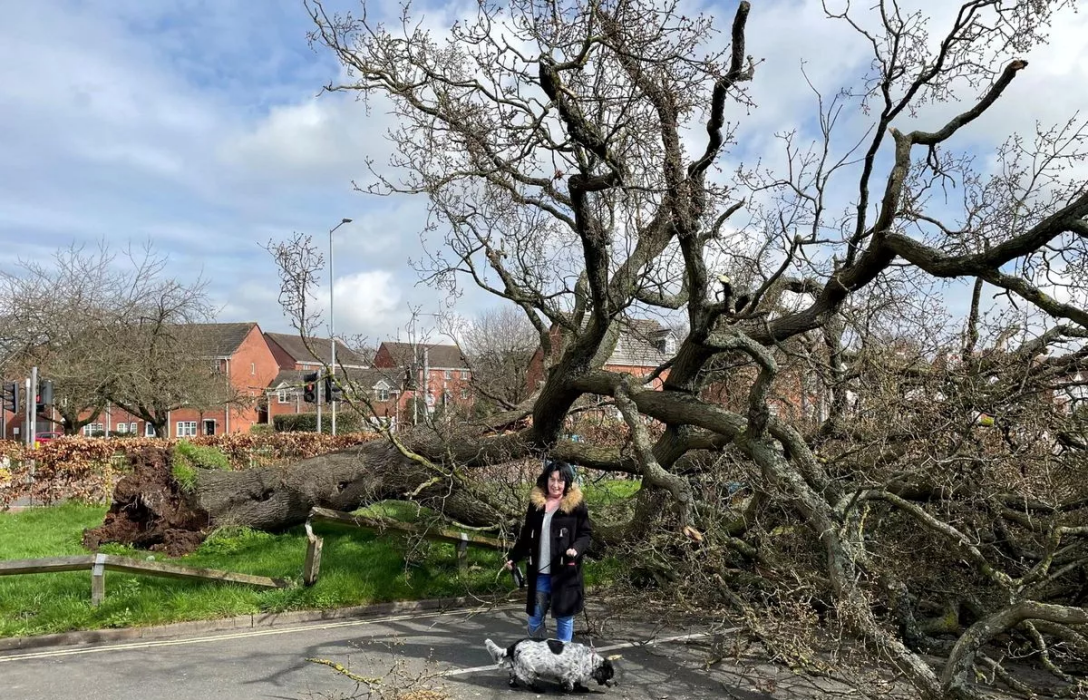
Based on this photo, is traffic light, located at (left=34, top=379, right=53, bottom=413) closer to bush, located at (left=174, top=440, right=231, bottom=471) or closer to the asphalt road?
bush, located at (left=174, top=440, right=231, bottom=471)

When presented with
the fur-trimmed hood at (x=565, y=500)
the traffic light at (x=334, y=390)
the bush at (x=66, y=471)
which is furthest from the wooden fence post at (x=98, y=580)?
the bush at (x=66, y=471)

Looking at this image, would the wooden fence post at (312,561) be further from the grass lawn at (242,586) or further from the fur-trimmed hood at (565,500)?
the fur-trimmed hood at (565,500)

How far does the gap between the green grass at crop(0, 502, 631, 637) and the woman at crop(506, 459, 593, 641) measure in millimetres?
2875

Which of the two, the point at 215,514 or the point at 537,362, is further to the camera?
the point at 537,362

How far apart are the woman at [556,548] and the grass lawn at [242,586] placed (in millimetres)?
2501

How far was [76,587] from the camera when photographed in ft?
27.4

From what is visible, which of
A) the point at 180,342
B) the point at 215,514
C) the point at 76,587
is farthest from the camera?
the point at 180,342

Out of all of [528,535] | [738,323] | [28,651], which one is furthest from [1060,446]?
[28,651]

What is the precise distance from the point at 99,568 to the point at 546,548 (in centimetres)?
462

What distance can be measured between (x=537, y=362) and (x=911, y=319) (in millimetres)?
13513

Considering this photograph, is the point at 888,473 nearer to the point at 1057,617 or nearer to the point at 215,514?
the point at 1057,617

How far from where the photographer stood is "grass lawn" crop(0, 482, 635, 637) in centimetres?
771

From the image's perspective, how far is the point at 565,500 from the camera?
21.0 feet

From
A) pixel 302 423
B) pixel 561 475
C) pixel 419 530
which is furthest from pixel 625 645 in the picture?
pixel 302 423
